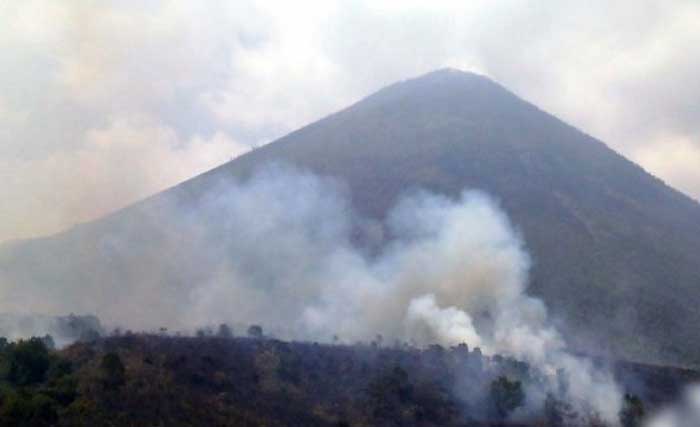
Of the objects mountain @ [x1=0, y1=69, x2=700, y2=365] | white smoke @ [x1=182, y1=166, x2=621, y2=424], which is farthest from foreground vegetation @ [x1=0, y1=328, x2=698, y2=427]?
mountain @ [x1=0, y1=69, x2=700, y2=365]

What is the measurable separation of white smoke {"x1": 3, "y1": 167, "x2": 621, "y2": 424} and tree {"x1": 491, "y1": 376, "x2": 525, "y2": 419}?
508cm

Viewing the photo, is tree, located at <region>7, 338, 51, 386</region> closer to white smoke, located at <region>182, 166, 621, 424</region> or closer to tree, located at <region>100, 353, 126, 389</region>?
tree, located at <region>100, 353, 126, 389</region>

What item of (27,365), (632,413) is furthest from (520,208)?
(27,365)

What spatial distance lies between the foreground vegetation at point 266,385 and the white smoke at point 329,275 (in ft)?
19.2

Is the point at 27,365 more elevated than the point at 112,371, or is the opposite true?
the point at 27,365

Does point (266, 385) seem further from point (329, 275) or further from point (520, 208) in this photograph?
point (520, 208)

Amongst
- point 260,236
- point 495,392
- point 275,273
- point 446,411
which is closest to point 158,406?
point 446,411

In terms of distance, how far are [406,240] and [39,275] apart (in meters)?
53.2

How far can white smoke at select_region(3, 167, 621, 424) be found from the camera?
6525 centimetres

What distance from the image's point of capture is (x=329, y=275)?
88750 millimetres

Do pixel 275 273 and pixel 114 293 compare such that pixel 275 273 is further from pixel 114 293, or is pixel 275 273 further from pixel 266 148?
pixel 266 148

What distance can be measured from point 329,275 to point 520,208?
103ft

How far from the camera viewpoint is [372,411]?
41875 millimetres

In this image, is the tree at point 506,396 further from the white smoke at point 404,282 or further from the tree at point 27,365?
the tree at point 27,365
